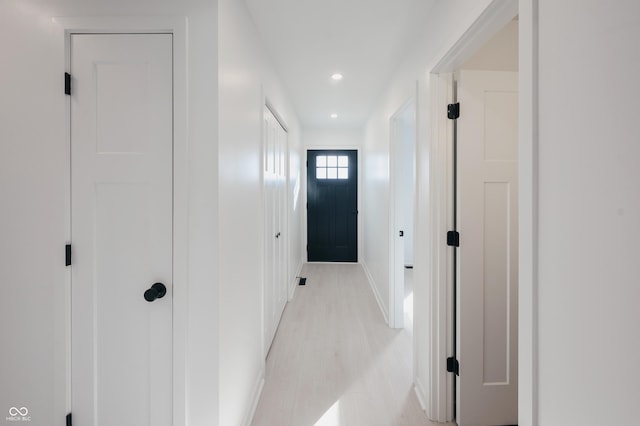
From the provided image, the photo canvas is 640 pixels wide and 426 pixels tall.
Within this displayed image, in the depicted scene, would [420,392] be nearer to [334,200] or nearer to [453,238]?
[453,238]

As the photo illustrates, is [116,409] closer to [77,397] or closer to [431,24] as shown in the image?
[77,397]

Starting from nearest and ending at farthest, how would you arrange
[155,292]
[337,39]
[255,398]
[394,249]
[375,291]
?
1. [155,292]
2. [255,398]
3. [337,39]
4. [394,249]
5. [375,291]

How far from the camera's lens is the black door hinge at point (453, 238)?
1.68 meters

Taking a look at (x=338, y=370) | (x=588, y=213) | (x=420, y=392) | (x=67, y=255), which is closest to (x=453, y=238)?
(x=588, y=213)

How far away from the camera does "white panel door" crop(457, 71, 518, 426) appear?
1.64m

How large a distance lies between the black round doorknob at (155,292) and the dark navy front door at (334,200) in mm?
4273

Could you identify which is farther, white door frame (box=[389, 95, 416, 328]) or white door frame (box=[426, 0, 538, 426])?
white door frame (box=[389, 95, 416, 328])

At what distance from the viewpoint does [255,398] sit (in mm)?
1901

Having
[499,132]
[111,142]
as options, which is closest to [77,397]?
[111,142]

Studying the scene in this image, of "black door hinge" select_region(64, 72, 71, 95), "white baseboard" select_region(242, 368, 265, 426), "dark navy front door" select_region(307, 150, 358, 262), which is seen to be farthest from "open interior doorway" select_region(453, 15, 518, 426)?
"dark navy front door" select_region(307, 150, 358, 262)

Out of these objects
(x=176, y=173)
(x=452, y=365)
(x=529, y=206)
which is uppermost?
(x=176, y=173)

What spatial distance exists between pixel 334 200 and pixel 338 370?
355 cm

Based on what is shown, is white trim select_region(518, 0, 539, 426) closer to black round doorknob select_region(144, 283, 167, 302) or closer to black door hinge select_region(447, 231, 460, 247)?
black door hinge select_region(447, 231, 460, 247)

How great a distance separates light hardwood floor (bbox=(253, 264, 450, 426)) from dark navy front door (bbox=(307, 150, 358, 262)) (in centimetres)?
193
